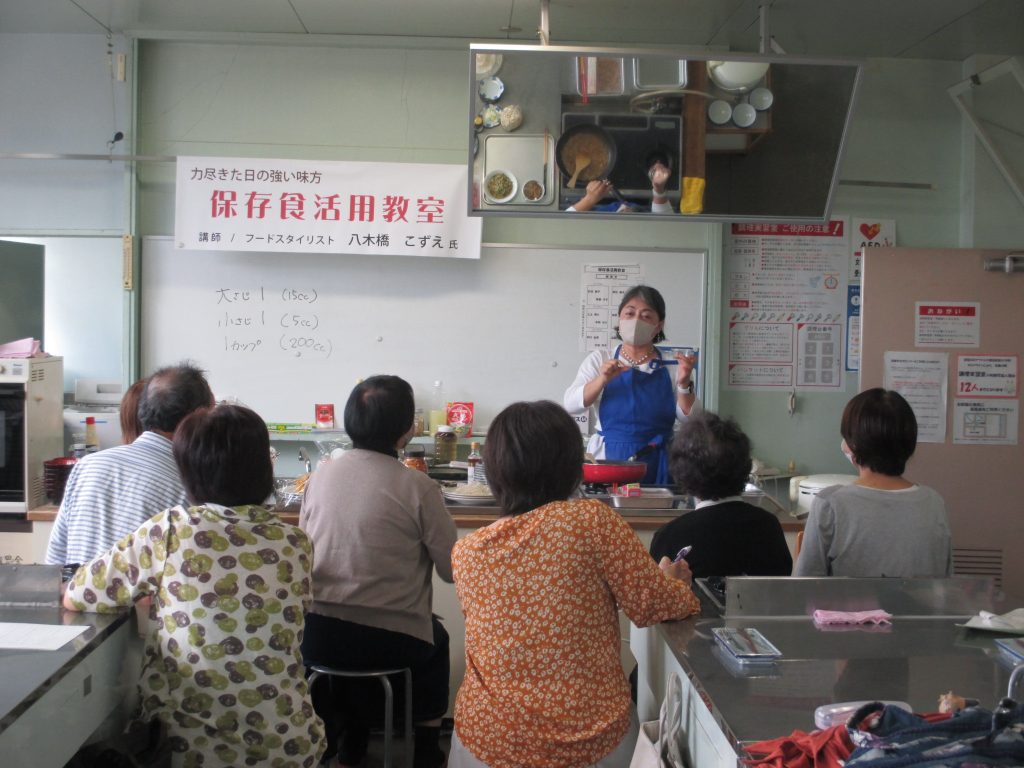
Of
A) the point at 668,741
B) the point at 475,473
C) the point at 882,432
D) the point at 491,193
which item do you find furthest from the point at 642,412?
the point at 668,741

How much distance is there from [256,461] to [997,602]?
144 centimetres

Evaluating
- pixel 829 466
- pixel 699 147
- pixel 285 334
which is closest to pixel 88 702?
pixel 699 147

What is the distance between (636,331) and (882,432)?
130 centimetres

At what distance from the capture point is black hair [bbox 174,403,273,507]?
1647 millimetres

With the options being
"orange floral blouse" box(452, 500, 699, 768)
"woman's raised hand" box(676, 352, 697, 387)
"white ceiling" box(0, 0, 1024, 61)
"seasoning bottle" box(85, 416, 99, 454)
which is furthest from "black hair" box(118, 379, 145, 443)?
"white ceiling" box(0, 0, 1024, 61)

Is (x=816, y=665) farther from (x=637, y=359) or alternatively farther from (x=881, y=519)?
(x=637, y=359)

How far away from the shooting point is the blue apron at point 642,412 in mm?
3264

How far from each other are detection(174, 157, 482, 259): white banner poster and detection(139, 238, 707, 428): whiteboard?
0.14 m

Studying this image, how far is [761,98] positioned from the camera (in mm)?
2438

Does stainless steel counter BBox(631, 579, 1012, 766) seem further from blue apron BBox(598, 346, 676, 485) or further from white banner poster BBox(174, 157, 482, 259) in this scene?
white banner poster BBox(174, 157, 482, 259)

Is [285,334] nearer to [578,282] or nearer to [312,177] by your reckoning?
[312,177]

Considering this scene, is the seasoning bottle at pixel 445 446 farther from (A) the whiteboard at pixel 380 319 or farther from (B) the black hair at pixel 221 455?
(B) the black hair at pixel 221 455

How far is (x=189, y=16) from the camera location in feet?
12.5

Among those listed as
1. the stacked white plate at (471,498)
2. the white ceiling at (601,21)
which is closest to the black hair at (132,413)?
the stacked white plate at (471,498)
